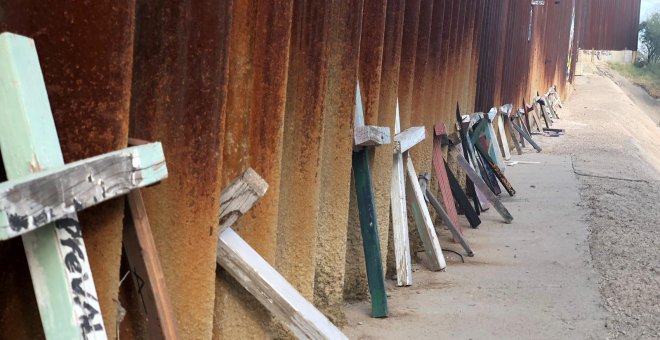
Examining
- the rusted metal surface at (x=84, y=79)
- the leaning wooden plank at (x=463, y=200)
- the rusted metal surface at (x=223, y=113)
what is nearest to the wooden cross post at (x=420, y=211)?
the rusted metal surface at (x=223, y=113)

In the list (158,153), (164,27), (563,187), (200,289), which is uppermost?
(164,27)

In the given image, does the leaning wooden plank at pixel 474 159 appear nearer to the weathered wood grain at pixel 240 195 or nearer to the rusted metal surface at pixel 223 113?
the rusted metal surface at pixel 223 113

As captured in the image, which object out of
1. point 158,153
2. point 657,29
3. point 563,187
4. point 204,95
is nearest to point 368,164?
point 204,95

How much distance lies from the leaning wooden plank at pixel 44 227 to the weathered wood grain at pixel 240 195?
132 centimetres

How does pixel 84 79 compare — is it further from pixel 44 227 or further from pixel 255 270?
pixel 255 270

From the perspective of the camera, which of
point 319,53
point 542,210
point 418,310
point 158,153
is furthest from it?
point 542,210

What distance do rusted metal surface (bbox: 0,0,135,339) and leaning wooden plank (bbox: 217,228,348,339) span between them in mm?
963

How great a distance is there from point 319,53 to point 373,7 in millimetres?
1298

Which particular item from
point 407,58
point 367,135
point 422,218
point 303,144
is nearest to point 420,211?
point 422,218

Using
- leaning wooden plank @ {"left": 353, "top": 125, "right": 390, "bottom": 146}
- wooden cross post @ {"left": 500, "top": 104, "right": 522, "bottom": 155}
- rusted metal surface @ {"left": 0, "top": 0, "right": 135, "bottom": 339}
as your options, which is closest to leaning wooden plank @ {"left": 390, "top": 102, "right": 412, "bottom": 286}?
leaning wooden plank @ {"left": 353, "top": 125, "right": 390, "bottom": 146}

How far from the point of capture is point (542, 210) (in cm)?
1122

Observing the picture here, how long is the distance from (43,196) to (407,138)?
4955mm

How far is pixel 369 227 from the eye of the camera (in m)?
5.86

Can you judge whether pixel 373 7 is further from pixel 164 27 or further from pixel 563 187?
→ pixel 563 187
